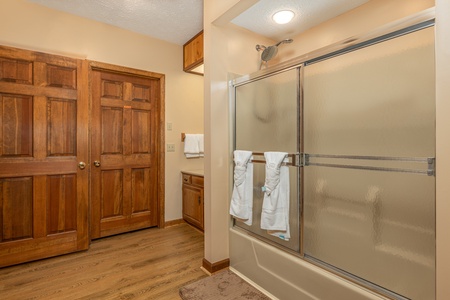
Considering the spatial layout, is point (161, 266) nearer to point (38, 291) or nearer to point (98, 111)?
point (38, 291)

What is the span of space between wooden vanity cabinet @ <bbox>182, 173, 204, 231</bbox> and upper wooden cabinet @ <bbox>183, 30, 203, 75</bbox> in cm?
142

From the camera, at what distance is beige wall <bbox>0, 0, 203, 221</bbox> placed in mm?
2254

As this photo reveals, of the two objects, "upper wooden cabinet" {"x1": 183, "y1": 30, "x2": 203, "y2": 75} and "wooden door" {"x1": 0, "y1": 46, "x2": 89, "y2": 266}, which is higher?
"upper wooden cabinet" {"x1": 183, "y1": 30, "x2": 203, "y2": 75}

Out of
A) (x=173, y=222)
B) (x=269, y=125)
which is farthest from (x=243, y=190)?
(x=173, y=222)

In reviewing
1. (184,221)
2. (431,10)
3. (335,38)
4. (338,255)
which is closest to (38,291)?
(184,221)

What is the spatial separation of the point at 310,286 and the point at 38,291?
198 centimetres

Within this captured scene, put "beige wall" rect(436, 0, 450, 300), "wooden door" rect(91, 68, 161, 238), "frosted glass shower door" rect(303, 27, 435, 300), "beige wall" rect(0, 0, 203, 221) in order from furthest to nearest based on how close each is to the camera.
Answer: "wooden door" rect(91, 68, 161, 238), "beige wall" rect(0, 0, 203, 221), "frosted glass shower door" rect(303, 27, 435, 300), "beige wall" rect(436, 0, 450, 300)

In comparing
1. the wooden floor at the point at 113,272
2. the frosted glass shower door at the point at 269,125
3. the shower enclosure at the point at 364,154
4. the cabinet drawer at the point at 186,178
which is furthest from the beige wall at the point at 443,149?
the cabinet drawer at the point at 186,178

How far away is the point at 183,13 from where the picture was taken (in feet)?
8.05

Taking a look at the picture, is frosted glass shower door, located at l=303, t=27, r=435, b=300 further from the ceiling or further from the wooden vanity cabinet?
the wooden vanity cabinet

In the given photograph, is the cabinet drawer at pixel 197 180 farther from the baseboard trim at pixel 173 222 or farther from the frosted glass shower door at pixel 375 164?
the frosted glass shower door at pixel 375 164

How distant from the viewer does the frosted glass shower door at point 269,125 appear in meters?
1.69

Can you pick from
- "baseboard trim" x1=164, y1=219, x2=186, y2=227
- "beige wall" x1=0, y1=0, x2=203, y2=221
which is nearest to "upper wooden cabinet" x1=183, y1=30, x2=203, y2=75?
"beige wall" x1=0, y1=0, x2=203, y2=221

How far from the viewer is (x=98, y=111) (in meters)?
2.71
